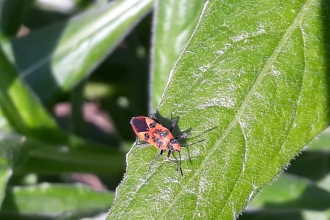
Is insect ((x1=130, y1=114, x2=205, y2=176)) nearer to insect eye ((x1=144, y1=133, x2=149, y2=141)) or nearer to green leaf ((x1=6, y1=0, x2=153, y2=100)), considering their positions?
insect eye ((x1=144, y1=133, x2=149, y2=141))

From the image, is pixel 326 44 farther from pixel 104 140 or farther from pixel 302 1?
pixel 104 140

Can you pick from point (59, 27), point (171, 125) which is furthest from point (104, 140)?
point (171, 125)

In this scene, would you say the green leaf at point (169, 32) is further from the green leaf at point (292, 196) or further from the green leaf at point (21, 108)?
the green leaf at point (292, 196)

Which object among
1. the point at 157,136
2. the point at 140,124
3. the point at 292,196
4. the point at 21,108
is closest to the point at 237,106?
the point at 157,136

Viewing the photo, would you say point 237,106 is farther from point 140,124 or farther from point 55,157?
point 55,157

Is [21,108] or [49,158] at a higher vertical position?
[21,108]

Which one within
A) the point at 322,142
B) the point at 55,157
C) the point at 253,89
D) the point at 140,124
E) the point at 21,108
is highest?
the point at 253,89

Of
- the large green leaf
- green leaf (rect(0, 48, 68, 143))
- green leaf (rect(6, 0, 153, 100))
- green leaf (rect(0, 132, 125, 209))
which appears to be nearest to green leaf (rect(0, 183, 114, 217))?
green leaf (rect(0, 132, 125, 209))
